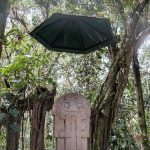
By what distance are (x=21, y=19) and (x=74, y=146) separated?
18.9ft

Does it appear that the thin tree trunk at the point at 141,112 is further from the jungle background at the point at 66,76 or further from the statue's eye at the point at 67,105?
the statue's eye at the point at 67,105

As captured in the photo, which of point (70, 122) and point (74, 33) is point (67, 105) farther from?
point (74, 33)

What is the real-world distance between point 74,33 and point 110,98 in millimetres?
1226

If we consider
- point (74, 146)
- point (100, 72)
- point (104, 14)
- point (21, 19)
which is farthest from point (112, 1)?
point (74, 146)

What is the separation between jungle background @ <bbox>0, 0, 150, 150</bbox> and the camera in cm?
467

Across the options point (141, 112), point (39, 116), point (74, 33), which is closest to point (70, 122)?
point (39, 116)

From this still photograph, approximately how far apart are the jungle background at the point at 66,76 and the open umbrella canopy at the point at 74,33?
0.29 m

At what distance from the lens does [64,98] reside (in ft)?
13.8

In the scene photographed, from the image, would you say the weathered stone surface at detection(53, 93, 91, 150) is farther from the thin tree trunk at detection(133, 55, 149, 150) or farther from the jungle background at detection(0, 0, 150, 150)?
the thin tree trunk at detection(133, 55, 149, 150)

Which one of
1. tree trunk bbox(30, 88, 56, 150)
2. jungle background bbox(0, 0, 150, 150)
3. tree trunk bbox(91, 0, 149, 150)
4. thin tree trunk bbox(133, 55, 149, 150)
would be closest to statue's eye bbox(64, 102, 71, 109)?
jungle background bbox(0, 0, 150, 150)

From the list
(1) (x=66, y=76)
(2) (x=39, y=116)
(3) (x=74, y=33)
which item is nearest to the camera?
(3) (x=74, y=33)

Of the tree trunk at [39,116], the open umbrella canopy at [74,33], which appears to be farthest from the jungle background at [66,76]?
the open umbrella canopy at [74,33]

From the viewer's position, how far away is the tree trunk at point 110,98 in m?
5.11

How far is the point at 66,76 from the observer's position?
9.45 meters
